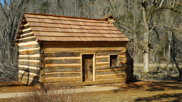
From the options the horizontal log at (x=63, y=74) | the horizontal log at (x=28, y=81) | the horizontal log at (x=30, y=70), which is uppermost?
the horizontal log at (x=30, y=70)

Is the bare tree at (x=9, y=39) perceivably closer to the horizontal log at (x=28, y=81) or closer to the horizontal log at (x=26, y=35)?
the horizontal log at (x=28, y=81)

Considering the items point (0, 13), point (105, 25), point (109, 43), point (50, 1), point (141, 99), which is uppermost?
point (50, 1)

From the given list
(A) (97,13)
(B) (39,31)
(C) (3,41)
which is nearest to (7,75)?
(C) (3,41)

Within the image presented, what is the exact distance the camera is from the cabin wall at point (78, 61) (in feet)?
39.0

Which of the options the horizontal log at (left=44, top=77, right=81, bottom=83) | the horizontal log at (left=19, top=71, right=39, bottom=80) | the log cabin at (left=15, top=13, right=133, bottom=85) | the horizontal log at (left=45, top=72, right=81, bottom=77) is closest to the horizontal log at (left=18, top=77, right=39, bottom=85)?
the log cabin at (left=15, top=13, right=133, bottom=85)

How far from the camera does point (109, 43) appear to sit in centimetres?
1370

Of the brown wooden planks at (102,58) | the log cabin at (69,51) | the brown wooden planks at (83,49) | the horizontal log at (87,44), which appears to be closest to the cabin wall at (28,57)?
the log cabin at (69,51)

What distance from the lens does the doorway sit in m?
13.0

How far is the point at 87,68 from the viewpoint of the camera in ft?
43.0

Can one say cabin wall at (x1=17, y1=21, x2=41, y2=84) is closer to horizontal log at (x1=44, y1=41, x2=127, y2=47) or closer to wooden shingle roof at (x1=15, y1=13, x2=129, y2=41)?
wooden shingle roof at (x1=15, y1=13, x2=129, y2=41)

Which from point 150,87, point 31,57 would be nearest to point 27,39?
point 31,57

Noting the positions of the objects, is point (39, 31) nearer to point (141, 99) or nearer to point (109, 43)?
point (109, 43)

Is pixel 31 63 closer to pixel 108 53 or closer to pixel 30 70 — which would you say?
pixel 30 70

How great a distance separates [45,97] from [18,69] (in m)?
10.2
